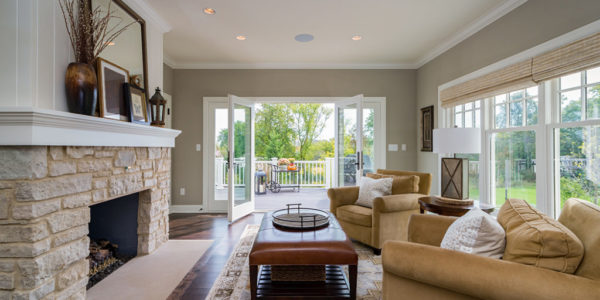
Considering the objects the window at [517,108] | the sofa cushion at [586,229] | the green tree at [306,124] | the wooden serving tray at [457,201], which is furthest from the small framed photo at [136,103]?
the green tree at [306,124]

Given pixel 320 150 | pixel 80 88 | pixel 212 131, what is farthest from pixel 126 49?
pixel 320 150

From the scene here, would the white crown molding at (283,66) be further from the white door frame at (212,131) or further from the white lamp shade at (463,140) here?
the white lamp shade at (463,140)

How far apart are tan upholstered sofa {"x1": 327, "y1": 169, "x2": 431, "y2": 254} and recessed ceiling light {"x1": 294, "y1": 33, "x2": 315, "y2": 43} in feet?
6.38

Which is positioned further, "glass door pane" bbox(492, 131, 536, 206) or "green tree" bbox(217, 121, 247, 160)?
"green tree" bbox(217, 121, 247, 160)

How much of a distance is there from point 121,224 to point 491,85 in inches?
161

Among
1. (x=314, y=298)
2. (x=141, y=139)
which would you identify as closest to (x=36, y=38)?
(x=141, y=139)

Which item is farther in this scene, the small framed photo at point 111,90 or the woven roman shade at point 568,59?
the small framed photo at point 111,90

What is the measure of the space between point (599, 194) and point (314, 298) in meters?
2.23

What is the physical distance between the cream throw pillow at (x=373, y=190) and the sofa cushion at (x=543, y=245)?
1899 mm

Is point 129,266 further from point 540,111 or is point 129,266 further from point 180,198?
point 540,111

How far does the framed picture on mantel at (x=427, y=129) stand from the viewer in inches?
169

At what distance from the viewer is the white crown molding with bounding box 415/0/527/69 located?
272 centimetres

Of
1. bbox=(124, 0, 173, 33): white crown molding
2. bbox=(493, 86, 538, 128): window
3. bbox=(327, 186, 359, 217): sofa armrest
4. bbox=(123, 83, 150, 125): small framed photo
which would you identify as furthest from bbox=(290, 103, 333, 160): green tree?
bbox=(123, 83, 150, 125): small framed photo

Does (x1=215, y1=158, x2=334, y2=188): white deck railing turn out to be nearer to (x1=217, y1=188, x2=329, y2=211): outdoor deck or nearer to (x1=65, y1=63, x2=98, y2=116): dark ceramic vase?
(x1=217, y1=188, x2=329, y2=211): outdoor deck
